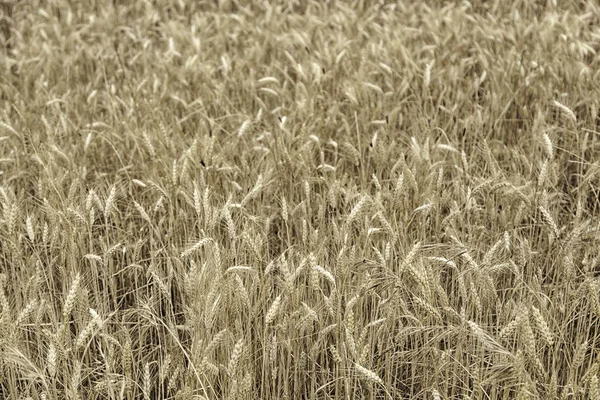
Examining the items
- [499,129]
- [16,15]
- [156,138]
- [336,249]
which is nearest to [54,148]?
[156,138]

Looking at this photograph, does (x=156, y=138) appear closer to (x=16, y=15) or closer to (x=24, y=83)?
(x=24, y=83)

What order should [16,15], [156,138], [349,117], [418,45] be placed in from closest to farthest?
[156,138] → [349,117] → [418,45] → [16,15]

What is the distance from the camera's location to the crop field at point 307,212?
1.71m

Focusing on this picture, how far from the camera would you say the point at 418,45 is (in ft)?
13.0

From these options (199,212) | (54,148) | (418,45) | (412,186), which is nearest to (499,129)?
(412,186)

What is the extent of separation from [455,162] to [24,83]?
2.34 metres

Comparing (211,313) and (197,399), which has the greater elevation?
(211,313)

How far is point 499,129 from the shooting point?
2.93 metres

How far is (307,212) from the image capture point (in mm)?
2480

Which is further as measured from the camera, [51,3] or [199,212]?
[51,3]

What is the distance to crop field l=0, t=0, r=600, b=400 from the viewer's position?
171 centimetres

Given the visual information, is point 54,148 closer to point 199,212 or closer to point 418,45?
point 199,212

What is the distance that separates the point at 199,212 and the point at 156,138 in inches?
34.1

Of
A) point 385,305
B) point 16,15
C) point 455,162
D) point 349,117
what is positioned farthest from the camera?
point 16,15
